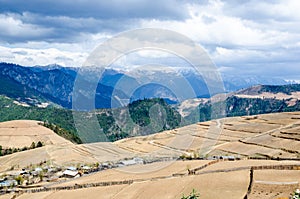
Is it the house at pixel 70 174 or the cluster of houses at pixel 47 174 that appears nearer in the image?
the cluster of houses at pixel 47 174

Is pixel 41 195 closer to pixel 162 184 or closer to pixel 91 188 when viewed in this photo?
pixel 91 188

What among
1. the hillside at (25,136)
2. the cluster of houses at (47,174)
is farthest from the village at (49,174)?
the hillside at (25,136)

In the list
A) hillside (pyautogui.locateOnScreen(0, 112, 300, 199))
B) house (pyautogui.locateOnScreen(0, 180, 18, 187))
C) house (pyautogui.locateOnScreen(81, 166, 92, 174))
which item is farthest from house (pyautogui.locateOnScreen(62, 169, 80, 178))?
house (pyautogui.locateOnScreen(0, 180, 18, 187))

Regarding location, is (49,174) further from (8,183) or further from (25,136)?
(25,136)

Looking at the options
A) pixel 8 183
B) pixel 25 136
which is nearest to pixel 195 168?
pixel 8 183

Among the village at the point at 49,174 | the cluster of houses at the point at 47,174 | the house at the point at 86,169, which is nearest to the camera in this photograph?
the village at the point at 49,174

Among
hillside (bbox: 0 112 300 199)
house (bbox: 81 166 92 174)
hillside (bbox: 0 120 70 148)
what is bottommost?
hillside (bbox: 0 120 70 148)

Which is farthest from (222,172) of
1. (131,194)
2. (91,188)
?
(91,188)

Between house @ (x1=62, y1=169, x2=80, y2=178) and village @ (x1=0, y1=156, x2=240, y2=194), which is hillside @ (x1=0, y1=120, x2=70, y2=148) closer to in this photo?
village @ (x1=0, y1=156, x2=240, y2=194)

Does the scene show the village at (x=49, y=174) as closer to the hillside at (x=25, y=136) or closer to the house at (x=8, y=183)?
the house at (x=8, y=183)

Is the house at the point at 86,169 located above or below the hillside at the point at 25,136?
above

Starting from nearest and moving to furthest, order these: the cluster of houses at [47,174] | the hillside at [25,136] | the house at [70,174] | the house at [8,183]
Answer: the house at [8,183] → the cluster of houses at [47,174] → the house at [70,174] → the hillside at [25,136]

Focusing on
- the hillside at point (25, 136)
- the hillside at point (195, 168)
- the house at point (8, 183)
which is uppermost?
the hillside at point (195, 168)
